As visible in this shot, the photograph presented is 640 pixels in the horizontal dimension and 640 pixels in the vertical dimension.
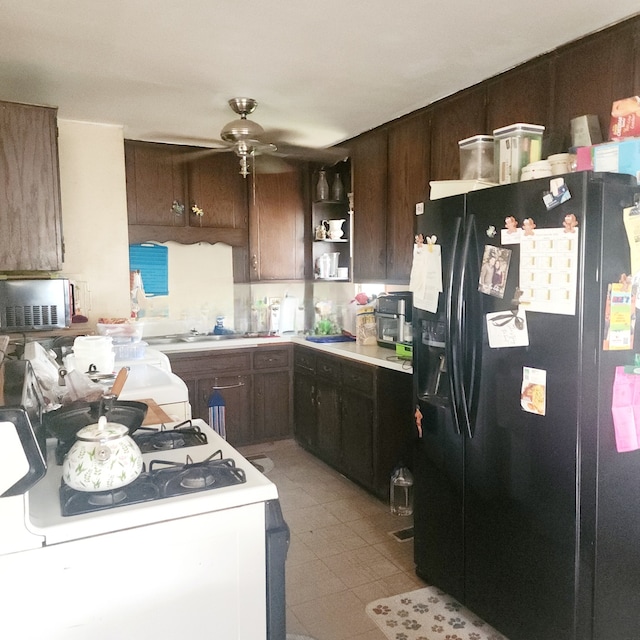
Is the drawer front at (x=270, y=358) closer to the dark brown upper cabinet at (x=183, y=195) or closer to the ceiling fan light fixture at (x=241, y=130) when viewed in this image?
the dark brown upper cabinet at (x=183, y=195)

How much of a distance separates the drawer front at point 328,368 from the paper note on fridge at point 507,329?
1.81 metres

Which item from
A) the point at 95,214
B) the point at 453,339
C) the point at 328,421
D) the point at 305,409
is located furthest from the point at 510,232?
the point at 95,214

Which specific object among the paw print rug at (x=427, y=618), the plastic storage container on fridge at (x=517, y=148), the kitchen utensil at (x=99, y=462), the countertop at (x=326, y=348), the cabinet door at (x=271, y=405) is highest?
the plastic storage container on fridge at (x=517, y=148)

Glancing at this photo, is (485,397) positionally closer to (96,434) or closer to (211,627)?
(211,627)

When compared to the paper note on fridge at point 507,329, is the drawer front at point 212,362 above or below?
below

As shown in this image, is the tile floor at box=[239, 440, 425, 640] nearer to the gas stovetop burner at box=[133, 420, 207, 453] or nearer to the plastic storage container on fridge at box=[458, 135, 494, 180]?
the gas stovetop burner at box=[133, 420, 207, 453]

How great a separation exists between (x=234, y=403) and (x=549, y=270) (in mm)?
2926

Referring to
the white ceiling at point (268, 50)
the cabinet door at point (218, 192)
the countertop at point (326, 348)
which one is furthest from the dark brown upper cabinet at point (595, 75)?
the cabinet door at point (218, 192)

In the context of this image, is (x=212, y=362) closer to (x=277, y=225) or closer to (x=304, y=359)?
(x=304, y=359)

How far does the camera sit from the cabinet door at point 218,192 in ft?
14.3

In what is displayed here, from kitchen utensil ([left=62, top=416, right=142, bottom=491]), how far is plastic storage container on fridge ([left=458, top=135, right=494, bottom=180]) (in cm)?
202

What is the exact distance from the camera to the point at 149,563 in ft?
4.03

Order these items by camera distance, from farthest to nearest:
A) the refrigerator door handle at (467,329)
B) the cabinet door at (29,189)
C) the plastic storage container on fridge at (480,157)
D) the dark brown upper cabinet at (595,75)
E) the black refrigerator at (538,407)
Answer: the cabinet door at (29,189), the plastic storage container on fridge at (480,157), the dark brown upper cabinet at (595,75), the refrigerator door handle at (467,329), the black refrigerator at (538,407)

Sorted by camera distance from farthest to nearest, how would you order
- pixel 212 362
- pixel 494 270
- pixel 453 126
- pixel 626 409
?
pixel 212 362
pixel 453 126
pixel 494 270
pixel 626 409
